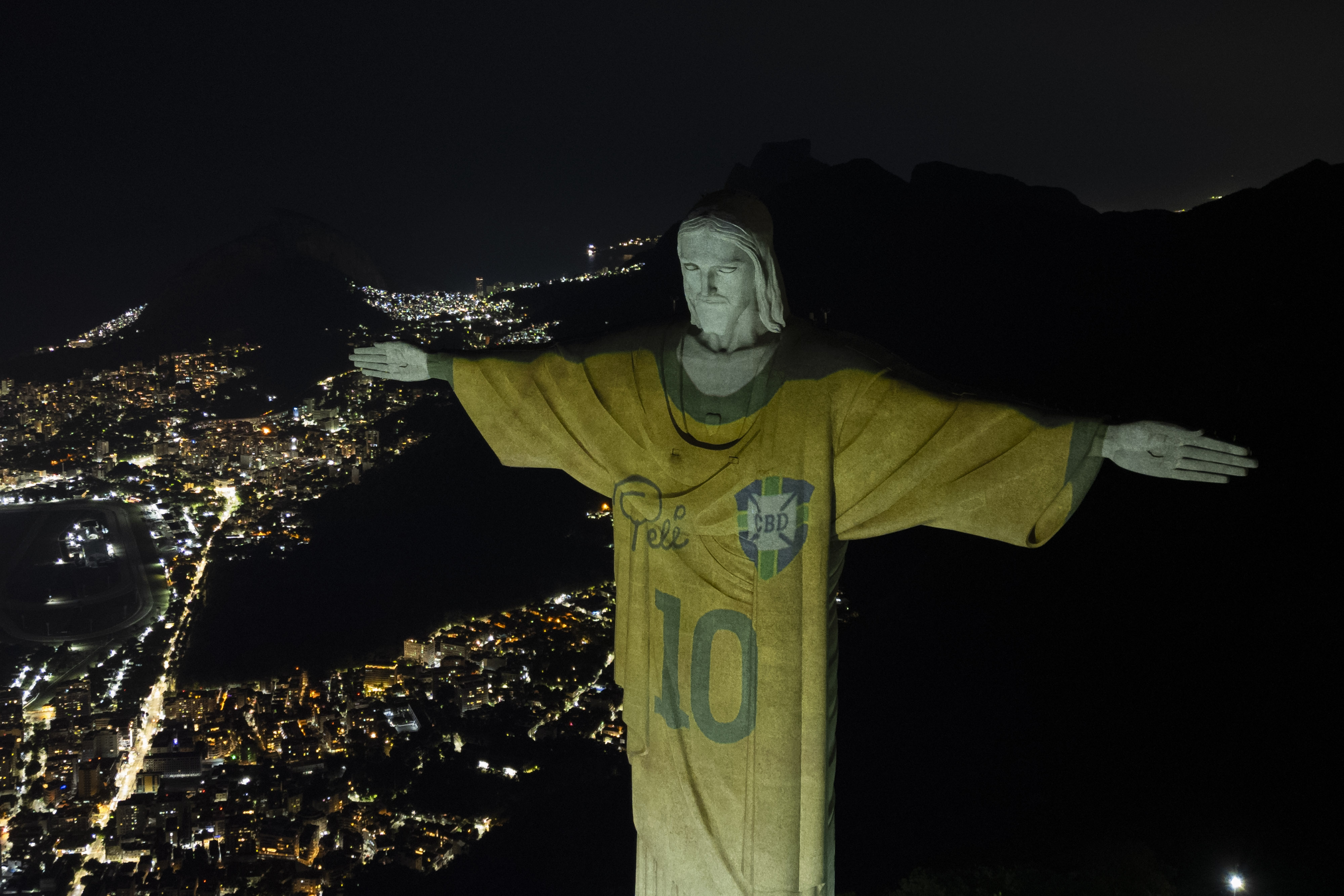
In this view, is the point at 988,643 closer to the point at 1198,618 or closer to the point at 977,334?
the point at 1198,618

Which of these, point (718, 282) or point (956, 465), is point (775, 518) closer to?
point (956, 465)

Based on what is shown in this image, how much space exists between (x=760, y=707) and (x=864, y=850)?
11845mm

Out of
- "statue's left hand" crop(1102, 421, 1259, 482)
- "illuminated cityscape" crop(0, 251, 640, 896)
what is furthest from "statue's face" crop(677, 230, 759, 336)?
"illuminated cityscape" crop(0, 251, 640, 896)

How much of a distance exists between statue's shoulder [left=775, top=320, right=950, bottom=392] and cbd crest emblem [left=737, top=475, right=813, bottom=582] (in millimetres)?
299

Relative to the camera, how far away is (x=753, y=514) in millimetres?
2514

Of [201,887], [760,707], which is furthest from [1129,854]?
[201,887]

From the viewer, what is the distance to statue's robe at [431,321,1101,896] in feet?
7.89

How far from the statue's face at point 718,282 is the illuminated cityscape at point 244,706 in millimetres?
6461

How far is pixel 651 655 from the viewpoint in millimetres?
2738

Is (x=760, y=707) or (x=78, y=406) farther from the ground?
(x=78, y=406)

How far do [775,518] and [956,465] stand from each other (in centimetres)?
50

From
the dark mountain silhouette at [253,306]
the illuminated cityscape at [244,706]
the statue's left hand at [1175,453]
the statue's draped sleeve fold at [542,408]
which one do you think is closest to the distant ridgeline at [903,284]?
the dark mountain silhouette at [253,306]

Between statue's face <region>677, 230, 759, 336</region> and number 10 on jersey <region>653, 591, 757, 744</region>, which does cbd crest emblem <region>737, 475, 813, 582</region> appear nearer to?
number 10 on jersey <region>653, 591, 757, 744</region>

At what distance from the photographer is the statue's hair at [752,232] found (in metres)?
2.42
